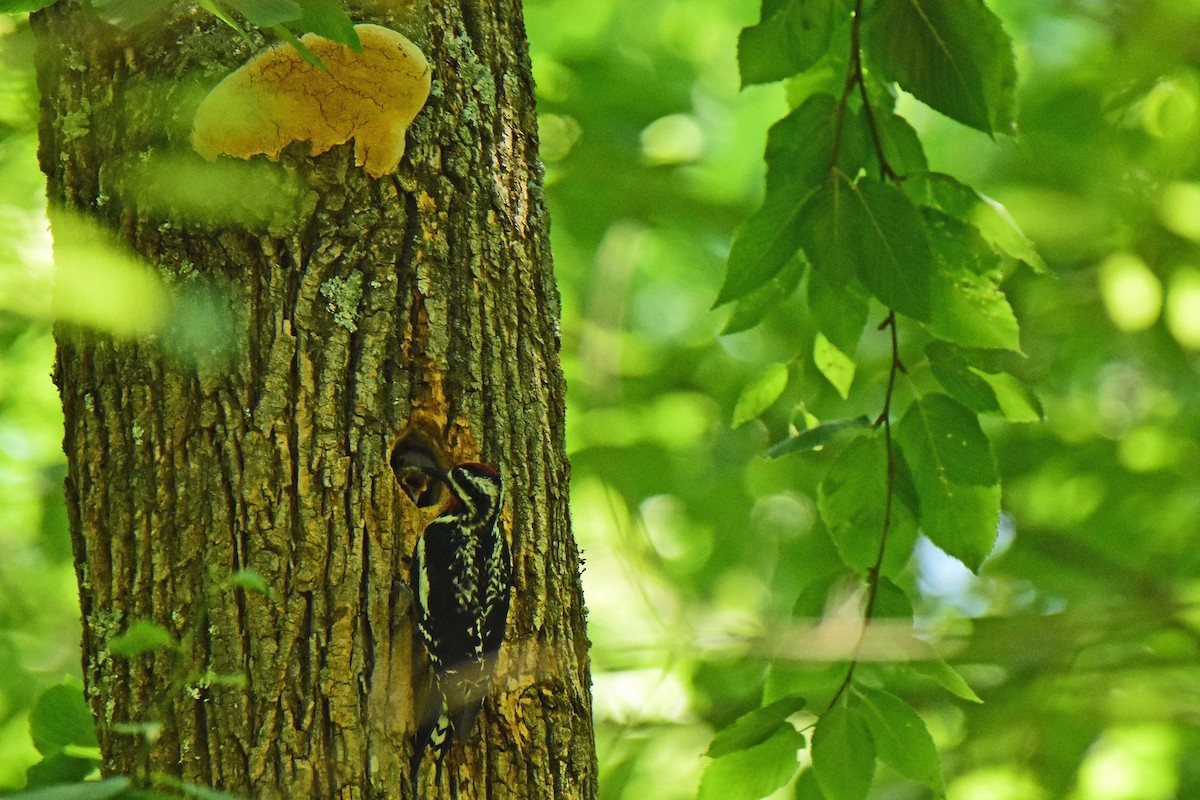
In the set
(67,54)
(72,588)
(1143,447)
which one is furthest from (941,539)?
(72,588)

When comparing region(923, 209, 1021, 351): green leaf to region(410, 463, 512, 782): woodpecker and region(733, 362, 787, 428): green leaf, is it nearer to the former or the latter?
region(733, 362, 787, 428): green leaf

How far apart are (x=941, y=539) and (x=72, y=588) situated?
4.73 metres

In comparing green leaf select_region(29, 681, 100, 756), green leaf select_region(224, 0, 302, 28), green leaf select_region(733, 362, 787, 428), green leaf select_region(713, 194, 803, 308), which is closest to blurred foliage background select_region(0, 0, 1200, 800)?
green leaf select_region(733, 362, 787, 428)

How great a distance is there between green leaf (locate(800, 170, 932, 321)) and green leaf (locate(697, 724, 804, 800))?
808 mm

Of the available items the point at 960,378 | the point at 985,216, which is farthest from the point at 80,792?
the point at 985,216

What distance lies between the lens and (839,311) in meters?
2.38

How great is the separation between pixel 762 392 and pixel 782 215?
A: 0.51 m

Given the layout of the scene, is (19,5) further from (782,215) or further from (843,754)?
(843,754)

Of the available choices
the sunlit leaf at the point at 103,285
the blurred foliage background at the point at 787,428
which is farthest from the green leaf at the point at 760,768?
the blurred foliage background at the point at 787,428

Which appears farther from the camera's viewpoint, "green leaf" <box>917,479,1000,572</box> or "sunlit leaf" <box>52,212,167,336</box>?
"green leaf" <box>917,479,1000,572</box>

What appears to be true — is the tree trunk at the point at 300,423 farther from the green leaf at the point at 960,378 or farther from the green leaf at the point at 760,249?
the green leaf at the point at 960,378

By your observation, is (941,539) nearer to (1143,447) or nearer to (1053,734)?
(1053,734)

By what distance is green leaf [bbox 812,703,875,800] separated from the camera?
2162 millimetres

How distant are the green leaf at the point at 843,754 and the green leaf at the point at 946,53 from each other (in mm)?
1102
